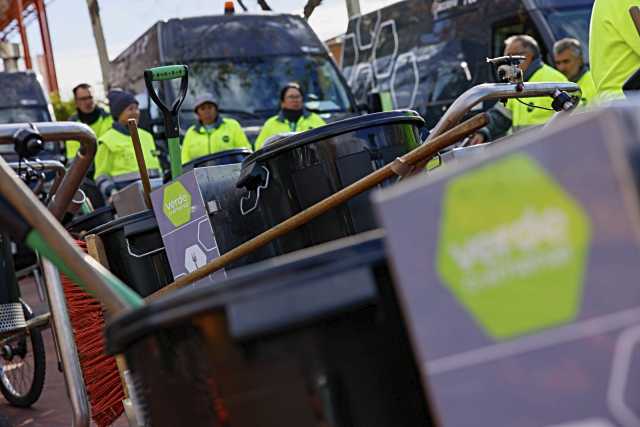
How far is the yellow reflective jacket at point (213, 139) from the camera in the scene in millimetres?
9539

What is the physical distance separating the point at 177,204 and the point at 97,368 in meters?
0.59

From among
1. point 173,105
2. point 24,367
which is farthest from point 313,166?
point 24,367

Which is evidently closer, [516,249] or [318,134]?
[516,249]

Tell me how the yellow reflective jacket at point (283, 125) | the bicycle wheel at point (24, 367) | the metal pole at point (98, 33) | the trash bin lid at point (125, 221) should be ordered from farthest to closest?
1. the metal pole at point (98, 33)
2. the yellow reflective jacket at point (283, 125)
3. the bicycle wheel at point (24, 367)
4. the trash bin lid at point (125, 221)

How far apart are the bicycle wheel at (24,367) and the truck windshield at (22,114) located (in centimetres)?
648

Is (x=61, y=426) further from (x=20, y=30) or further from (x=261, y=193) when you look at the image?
(x=20, y=30)

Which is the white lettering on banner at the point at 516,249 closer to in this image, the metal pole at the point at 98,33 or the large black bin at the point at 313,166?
the large black bin at the point at 313,166

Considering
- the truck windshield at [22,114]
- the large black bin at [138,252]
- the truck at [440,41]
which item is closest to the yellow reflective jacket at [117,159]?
the truck at [440,41]

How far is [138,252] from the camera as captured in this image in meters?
3.97

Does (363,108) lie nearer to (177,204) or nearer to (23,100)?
(23,100)

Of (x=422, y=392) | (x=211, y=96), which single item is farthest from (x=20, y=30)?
(x=422, y=392)

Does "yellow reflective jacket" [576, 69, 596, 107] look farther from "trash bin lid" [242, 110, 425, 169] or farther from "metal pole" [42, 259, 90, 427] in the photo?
"metal pole" [42, 259, 90, 427]

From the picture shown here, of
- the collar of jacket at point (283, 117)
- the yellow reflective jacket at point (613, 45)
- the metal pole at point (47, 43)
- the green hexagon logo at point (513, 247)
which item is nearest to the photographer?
the green hexagon logo at point (513, 247)

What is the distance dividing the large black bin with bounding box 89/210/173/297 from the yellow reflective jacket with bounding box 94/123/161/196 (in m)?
5.10
